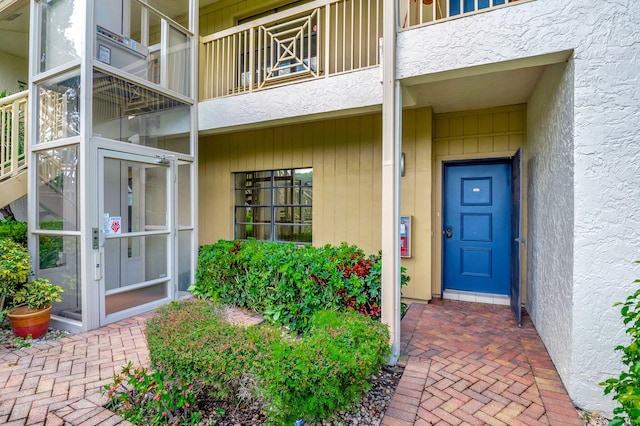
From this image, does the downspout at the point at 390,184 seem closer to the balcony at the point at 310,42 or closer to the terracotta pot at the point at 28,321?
the balcony at the point at 310,42

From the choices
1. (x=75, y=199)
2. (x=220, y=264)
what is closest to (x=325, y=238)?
(x=220, y=264)

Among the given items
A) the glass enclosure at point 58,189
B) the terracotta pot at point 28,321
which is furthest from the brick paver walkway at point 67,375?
the glass enclosure at point 58,189

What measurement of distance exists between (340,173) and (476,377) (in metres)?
3.63

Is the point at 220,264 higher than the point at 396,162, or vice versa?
the point at 396,162

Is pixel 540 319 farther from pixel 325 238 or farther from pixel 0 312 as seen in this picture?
pixel 0 312

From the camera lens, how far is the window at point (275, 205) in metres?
6.08

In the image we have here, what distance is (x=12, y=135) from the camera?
4785mm

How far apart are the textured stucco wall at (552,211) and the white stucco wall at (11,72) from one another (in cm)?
1056

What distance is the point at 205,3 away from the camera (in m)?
6.88

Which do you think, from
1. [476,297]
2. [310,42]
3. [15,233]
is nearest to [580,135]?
[476,297]

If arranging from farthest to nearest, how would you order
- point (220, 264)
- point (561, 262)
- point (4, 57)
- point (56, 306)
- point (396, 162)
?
point (4, 57) < point (220, 264) < point (56, 306) < point (396, 162) < point (561, 262)

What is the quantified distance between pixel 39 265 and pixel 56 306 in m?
0.64

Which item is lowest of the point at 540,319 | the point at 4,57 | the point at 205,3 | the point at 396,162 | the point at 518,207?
the point at 540,319

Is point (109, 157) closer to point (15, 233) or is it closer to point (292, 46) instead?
point (15, 233)
